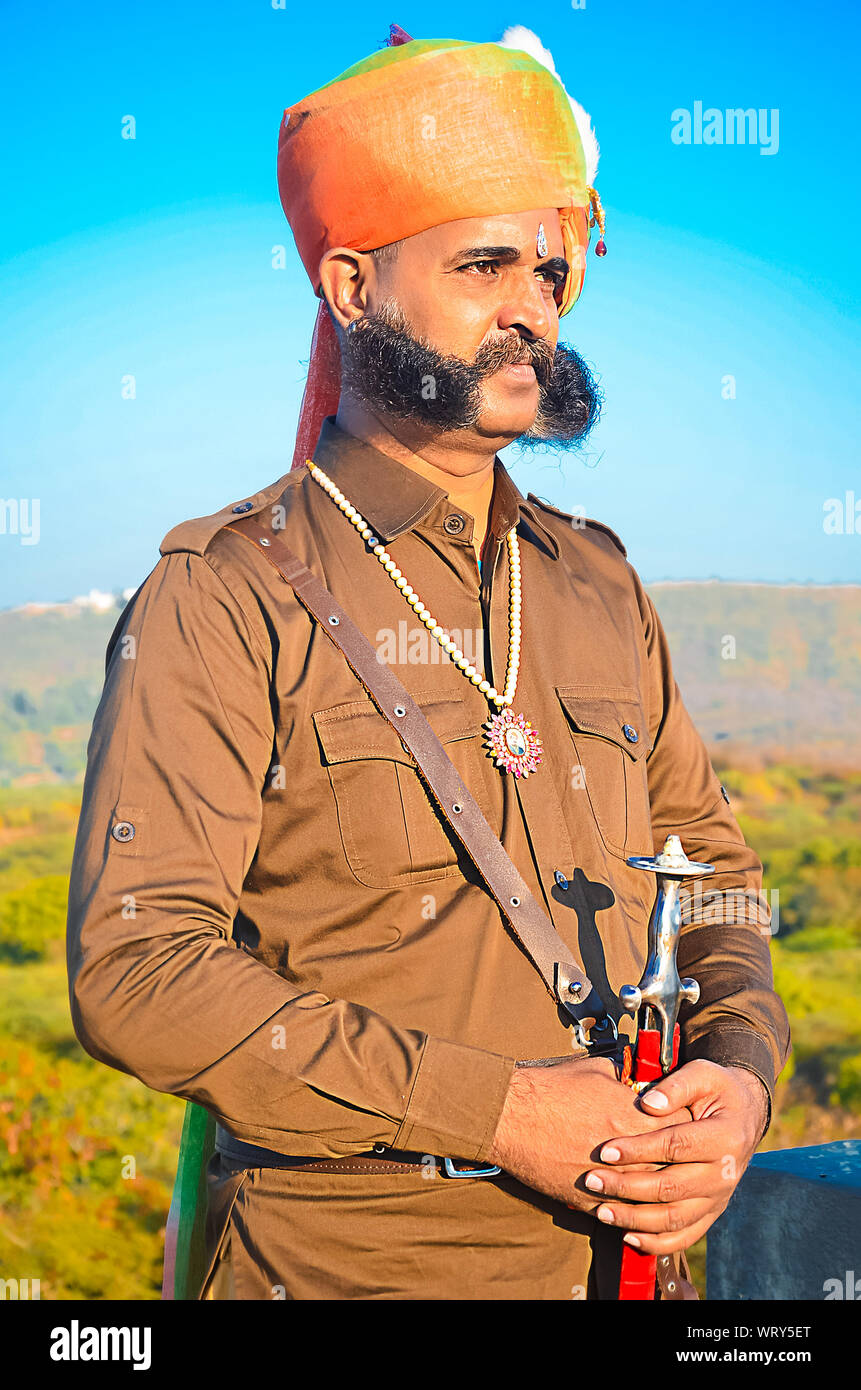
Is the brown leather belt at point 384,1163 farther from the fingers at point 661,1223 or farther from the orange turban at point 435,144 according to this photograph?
the orange turban at point 435,144

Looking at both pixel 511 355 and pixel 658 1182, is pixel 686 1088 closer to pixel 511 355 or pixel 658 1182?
pixel 658 1182

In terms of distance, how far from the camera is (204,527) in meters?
2.32

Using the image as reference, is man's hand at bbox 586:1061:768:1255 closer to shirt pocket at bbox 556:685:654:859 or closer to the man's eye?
shirt pocket at bbox 556:685:654:859

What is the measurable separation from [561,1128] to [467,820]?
551 mm

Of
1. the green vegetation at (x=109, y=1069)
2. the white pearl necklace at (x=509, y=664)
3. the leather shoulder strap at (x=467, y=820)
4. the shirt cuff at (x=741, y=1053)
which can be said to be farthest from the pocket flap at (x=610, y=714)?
the green vegetation at (x=109, y=1069)

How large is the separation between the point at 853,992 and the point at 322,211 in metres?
11.8

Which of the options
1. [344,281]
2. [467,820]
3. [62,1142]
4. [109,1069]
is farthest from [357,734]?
[109,1069]

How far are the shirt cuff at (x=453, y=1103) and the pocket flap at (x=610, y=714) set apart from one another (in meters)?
0.78

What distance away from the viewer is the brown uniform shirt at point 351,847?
197cm

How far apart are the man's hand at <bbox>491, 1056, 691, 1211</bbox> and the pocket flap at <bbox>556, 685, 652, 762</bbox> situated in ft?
2.51

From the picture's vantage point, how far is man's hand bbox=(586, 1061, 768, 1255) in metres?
1.99

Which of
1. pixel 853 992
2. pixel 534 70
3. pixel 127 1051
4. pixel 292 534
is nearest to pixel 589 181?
pixel 534 70

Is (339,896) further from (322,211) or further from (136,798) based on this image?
(322,211)

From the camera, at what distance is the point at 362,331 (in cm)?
266
